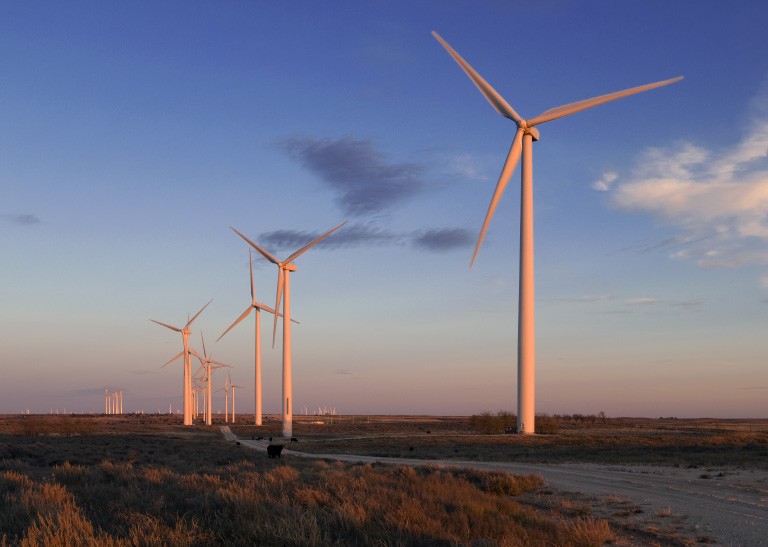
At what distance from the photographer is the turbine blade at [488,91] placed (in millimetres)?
56406

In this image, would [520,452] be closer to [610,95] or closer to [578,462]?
[578,462]

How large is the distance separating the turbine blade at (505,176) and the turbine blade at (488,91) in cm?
180

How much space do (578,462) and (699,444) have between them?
15879 millimetres

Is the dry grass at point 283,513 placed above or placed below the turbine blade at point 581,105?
below

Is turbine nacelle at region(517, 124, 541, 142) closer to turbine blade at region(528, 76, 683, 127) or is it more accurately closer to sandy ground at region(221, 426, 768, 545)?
turbine blade at region(528, 76, 683, 127)

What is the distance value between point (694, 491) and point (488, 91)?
41130 mm

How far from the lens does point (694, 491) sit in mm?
23250

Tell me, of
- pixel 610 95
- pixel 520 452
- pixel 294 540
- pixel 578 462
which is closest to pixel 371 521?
pixel 294 540

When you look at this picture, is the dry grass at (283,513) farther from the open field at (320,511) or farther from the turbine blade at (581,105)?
the turbine blade at (581,105)

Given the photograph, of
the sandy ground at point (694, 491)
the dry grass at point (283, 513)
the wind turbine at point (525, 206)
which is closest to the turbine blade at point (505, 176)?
the wind turbine at point (525, 206)

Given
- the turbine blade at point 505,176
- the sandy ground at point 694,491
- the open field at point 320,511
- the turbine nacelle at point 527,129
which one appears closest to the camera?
the open field at point 320,511

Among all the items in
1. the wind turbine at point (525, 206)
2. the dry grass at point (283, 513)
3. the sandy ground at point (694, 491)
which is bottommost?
the sandy ground at point (694, 491)

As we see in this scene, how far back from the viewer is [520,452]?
157 ft

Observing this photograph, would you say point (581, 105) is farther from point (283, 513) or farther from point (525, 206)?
point (283, 513)
